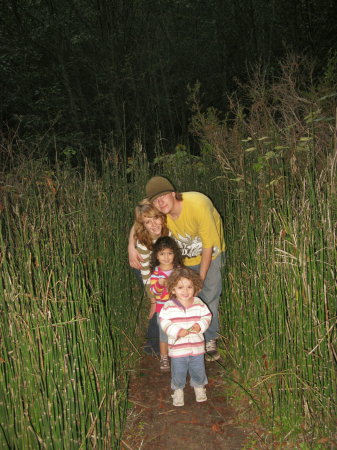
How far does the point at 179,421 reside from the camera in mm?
2271

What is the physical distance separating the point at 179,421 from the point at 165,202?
4.14 feet

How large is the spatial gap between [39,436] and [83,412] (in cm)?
19

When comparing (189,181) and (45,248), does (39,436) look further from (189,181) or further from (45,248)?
(189,181)

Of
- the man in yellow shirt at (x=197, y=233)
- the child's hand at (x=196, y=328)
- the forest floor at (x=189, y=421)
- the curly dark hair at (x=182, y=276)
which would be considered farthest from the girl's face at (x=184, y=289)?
the forest floor at (x=189, y=421)

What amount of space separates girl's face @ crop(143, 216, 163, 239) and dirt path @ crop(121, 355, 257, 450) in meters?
1.00

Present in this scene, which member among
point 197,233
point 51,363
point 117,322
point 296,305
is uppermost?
point 197,233

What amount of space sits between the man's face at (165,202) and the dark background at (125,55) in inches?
170

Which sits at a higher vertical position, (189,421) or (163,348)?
(163,348)

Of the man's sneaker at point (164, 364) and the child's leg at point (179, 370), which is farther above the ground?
the child's leg at point (179, 370)

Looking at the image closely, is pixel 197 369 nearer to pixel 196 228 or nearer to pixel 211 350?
pixel 211 350

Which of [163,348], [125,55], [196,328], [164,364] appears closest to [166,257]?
[196,328]

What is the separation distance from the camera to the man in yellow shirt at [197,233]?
8.14 ft

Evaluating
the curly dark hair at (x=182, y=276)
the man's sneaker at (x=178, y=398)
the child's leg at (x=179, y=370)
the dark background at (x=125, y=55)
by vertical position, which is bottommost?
the man's sneaker at (x=178, y=398)

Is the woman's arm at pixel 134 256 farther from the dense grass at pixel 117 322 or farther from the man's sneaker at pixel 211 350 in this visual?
the man's sneaker at pixel 211 350
